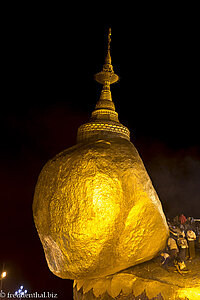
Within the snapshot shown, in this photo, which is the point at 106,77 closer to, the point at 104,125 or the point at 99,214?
the point at 104,125

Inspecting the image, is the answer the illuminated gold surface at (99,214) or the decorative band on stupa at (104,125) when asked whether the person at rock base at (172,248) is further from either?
the decorative band on stupa at (104,125)

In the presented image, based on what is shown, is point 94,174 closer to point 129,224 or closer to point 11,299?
point 129,224

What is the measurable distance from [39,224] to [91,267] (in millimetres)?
1095

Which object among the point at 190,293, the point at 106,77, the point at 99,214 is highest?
the point at 106,77

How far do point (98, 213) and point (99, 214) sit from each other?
0.06 feet

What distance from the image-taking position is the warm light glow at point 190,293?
3375 millimetres

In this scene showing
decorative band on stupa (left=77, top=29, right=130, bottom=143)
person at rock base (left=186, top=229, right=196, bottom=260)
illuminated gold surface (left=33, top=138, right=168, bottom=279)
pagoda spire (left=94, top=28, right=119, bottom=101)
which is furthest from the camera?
pagoda spire (left=94, top=28, right=119, bottom=101)

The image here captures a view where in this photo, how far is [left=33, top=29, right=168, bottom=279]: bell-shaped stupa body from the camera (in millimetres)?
3504

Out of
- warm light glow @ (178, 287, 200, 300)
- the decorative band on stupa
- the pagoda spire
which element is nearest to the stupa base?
warm light glow @ (178, 287, 200, 300)

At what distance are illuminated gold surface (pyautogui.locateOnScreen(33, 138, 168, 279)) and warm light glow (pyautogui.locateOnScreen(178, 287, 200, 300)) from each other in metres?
0.66

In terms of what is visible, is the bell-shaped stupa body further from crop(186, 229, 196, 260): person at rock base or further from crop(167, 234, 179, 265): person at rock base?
crop(186, 229, 196, 260): person at rock base

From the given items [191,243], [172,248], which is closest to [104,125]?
[172,248]

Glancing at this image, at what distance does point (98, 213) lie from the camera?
3.50m

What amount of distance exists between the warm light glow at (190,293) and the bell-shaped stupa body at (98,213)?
0.66 meters
